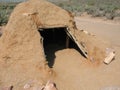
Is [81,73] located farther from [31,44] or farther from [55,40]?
[55,40]

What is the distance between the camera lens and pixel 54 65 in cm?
1098

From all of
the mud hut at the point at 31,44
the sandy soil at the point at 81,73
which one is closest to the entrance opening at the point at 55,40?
the sandy soil at the point at 81,73

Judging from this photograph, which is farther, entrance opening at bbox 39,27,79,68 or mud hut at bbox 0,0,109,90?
entrance opening at bbox 39,27,79,68

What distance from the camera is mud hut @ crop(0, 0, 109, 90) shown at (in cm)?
923

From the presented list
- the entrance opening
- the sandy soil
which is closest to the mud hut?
the sandy soil

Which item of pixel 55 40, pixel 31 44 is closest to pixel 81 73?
pixel 31 44

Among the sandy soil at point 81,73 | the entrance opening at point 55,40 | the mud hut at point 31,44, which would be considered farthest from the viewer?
the entrance opening at point 55,40

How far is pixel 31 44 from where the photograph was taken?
988 centimetres

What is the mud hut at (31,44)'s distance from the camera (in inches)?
363

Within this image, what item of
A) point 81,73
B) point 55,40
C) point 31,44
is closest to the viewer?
point 31,44

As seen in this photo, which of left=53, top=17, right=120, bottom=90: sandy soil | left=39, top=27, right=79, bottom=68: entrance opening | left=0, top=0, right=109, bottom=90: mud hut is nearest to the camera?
left=0, top=0, right=109, bottom=90: mud hut

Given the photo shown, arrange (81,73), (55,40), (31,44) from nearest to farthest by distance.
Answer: (31,44), (81,73), (55,40)

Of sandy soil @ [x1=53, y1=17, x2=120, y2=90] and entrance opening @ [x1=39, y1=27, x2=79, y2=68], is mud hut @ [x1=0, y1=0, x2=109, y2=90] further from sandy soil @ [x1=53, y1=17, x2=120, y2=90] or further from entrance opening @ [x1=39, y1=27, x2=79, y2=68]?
entrance opening @ [x1=39, y1=27, x2=79, y2=68]

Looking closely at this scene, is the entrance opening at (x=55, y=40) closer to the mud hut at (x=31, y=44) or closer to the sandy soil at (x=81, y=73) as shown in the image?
the sandy soil at (x=81, y=73)
